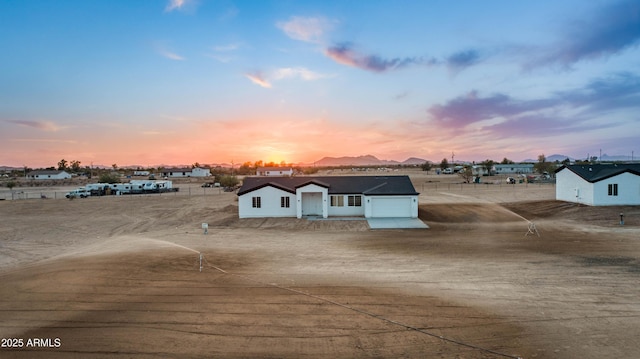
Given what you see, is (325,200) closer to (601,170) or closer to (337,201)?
(337,201)

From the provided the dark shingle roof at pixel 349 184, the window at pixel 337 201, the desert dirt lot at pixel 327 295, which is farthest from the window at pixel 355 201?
the desert dirt lot at pixel 327 295

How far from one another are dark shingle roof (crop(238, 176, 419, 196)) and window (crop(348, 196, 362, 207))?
1.69ft

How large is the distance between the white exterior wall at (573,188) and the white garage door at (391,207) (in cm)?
1943

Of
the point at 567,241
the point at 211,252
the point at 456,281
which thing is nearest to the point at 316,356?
the point at 456,281

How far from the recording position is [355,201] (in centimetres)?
3394

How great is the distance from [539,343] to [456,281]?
16.3ft

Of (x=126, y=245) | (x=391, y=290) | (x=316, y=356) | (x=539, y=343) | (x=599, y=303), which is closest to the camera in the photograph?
(x=316, y=356)

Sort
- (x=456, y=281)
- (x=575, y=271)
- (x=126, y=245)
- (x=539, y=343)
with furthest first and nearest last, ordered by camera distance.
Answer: (x=126, y=245)
(x=575, y=271)
(x=456, y=281)
(x=539, y=343)

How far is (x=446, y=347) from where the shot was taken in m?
8.92

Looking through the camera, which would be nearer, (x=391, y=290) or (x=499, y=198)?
(x=391, y=290)

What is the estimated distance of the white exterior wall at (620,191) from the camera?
34.1 meters

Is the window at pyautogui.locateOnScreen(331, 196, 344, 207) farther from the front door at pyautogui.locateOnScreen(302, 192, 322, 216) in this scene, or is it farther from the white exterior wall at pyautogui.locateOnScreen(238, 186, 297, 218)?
the white exterior wall at pyautogui.locateOnScreen(238, 186, 297, 218)

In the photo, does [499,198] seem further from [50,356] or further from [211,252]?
[50,356]

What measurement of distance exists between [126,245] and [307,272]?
42.6 ft
